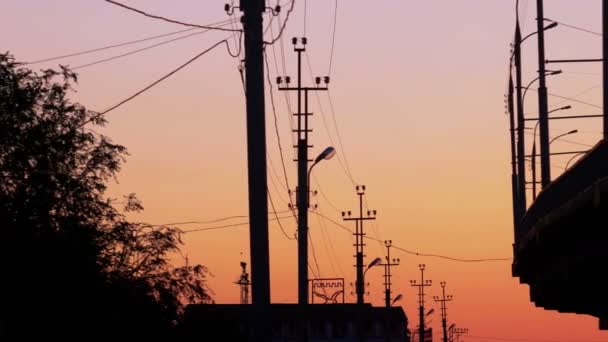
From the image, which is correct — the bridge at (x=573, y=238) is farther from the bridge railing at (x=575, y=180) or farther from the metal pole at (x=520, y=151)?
the metal pole at (x=520, y=151)

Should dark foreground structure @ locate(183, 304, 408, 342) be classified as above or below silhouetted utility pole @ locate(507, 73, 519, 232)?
below

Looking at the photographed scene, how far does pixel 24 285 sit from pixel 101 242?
3.27m

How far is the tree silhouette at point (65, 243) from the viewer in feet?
102

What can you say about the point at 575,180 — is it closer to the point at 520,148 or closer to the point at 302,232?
the point at 302,232

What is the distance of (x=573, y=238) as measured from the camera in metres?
31.7

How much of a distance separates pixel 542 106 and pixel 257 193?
34853 mm

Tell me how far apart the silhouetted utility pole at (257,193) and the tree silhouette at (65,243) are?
812 centimetres

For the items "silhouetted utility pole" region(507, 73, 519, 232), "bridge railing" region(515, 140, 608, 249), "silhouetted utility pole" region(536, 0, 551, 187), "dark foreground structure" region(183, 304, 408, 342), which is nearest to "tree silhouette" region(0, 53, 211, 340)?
"bridge railing" region(515, 140, 608, 249)

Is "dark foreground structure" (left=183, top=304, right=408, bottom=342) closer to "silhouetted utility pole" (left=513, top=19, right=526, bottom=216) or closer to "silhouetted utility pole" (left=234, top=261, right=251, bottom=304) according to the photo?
"silhouetted utility pole" (left=234, top=261, right=251, bottom=304)

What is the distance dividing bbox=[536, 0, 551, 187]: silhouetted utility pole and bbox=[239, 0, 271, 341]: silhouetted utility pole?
102 feet

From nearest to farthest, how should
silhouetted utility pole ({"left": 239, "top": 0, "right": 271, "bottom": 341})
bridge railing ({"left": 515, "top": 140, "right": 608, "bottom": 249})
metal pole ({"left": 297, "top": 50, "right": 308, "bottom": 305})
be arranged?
silhouetted utility pole ({"left": 239, "top": 0, "right": 271, "bottom": 341})
bridge railing ({"left": 515, "top": 140, "right": 608, "bottom": 249})
metal pole ({"left": 297, "top": 50, "right": 308, "bottom": 305})

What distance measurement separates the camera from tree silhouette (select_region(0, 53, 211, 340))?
31016 millimetres

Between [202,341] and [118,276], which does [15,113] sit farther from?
[202,341]

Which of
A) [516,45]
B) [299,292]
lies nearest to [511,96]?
[516,45]
